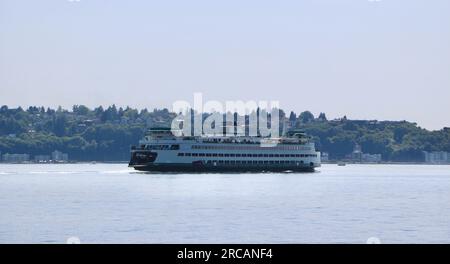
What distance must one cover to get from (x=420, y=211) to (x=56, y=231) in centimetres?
2550

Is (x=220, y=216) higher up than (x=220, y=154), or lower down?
lower down

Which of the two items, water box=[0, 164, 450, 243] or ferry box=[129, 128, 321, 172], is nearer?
water box=[0, 164, 450, 243]

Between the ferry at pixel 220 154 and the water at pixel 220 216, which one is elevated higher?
the ferry at pixel 220 154

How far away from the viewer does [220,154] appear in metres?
138

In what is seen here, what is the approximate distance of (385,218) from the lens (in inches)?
2248

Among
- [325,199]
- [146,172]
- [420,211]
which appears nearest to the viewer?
[420,211]

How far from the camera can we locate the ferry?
434 ft

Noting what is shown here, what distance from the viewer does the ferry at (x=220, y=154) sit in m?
132

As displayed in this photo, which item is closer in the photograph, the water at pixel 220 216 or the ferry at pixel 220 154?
the water at pixel 220 216

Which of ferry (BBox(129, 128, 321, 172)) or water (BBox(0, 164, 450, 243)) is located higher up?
ferry (BBox(129, 128, 321, 172))
